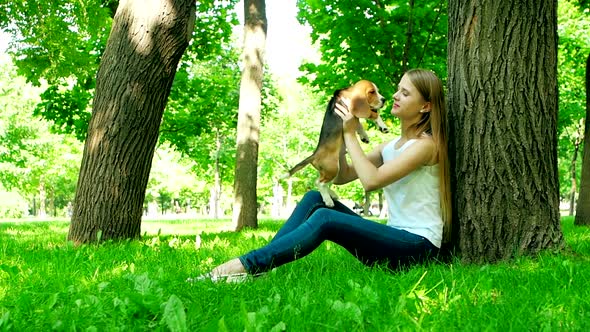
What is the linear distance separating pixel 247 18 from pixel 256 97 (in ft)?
5.33

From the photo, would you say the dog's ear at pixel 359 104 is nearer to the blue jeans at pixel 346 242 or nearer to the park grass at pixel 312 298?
the blue jeans at pixel 346 242

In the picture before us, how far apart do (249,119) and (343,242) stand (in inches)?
282

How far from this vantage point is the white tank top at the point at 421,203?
4020 millimetres

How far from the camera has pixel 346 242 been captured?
3.92 m

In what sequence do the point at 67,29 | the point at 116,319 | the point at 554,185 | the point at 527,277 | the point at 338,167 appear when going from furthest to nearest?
1. the point at 67,29
2. the point at 338,167
3. the point at 554,185
4. the point at 527,277
5. the point at 116,319

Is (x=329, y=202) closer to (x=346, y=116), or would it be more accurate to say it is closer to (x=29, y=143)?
(x=346, y=116)

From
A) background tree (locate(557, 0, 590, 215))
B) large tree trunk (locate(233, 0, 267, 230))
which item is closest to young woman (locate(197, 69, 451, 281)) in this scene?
large tree trunk (locate(233, 0, 267, 230))

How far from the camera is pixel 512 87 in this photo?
4.11 meters

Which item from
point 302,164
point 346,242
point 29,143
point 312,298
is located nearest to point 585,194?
point 302,164

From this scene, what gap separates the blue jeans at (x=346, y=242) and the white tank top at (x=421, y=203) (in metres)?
0.08

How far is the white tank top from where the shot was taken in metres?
4.02

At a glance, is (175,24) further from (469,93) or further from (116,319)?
(116,319)

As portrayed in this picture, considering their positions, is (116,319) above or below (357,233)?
below

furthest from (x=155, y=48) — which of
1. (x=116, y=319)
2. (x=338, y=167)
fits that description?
(x=116, y=319)
